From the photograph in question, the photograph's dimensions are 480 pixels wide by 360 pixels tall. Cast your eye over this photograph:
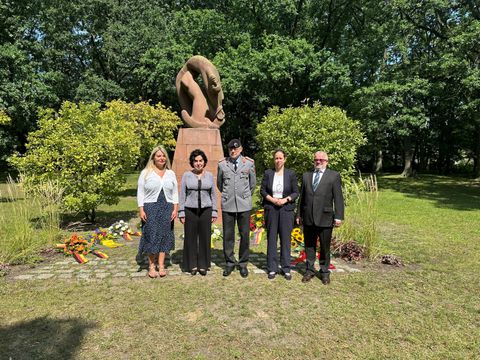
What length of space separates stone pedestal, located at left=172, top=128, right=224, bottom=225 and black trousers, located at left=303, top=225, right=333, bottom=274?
3.58 metres

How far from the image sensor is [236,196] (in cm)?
498

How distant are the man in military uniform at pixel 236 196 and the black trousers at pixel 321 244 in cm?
86

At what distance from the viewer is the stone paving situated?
5.05 metres

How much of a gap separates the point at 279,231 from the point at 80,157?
16.8ft

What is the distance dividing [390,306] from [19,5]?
24.5 meters

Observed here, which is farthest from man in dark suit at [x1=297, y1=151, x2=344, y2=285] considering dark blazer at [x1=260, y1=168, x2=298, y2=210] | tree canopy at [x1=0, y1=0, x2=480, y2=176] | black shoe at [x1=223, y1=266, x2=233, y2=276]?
tree canopy at [x1=0, y1=0, x2=480, y2=176]

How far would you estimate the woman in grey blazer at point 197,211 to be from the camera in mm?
4949

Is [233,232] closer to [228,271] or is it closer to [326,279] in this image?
[228,271]

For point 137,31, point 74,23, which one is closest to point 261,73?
point 137,31

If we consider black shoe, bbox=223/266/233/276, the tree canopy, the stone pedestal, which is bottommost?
black shoe, bbox=223/266/233/276

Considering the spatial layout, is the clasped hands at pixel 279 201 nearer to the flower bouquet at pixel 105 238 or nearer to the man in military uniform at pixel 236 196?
the man in military uniform at pixel 236 196

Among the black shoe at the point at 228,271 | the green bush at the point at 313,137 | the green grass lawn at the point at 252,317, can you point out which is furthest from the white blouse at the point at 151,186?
the green bush at the point at 313,137

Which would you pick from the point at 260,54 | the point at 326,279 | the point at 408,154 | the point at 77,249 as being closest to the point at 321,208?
the point at 326,279

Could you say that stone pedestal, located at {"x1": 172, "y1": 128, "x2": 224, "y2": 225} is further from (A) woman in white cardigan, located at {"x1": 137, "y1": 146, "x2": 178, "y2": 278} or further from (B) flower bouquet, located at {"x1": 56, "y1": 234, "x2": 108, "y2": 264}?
(A) woman in white cardigan, located at {"x1": 137, "y1": 146, "x2": 178, "y2": 278}
